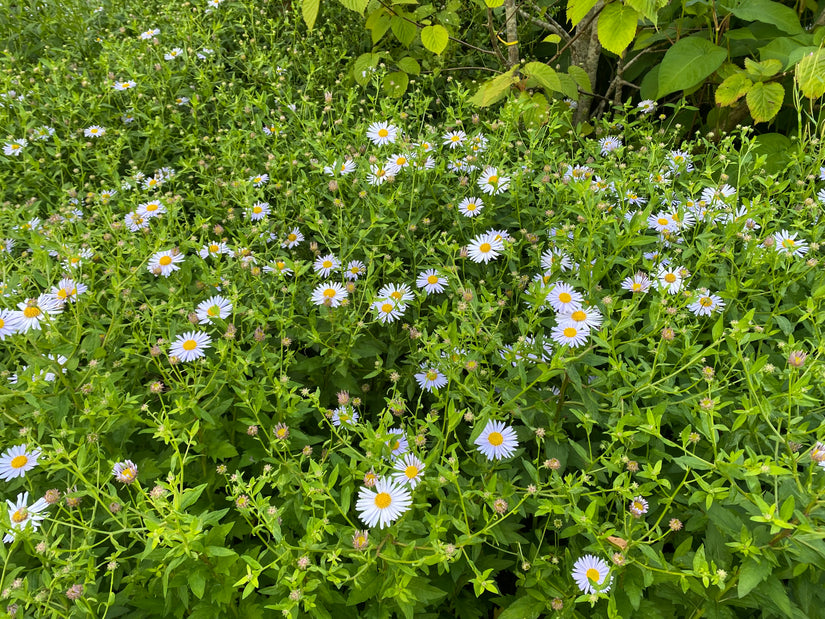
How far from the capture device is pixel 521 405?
157 centimetres

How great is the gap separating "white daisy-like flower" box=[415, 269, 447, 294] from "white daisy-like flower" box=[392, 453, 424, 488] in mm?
709

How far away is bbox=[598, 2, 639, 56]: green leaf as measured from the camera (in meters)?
2.24

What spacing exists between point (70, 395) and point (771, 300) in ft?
7.51

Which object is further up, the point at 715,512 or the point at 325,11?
the point at 325,11

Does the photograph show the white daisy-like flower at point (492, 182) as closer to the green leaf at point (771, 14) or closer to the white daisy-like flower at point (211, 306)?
the white daisy-like flower at point (211, 306)

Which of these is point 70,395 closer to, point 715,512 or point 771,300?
point 715,512

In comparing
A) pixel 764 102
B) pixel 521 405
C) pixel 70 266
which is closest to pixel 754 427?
pixel 521 405

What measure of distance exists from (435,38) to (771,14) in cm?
160

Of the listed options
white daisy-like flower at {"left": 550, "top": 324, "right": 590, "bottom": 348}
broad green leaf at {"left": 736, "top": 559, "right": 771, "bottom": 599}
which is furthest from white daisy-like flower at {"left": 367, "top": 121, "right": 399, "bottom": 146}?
broad green leaf at {"left": 736, "top": 559, "right": 771, "bottom": 599}

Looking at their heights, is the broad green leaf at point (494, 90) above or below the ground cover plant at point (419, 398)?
above

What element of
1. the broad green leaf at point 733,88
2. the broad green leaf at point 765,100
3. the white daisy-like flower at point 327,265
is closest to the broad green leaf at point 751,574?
the white daisy-like flower at point 327,265

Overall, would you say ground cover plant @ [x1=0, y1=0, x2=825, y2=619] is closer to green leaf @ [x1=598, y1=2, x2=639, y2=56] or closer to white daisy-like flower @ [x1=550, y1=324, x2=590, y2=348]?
white daisy-like flower @ [x1=550, y1=324, x2=590, y2=348]

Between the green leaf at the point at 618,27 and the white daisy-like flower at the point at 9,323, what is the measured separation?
7.38 ft

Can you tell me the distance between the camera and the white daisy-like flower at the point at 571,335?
1.45m
